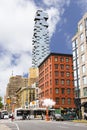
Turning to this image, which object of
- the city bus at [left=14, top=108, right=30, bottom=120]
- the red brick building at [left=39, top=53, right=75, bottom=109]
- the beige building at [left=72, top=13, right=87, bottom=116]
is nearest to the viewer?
the beige building at [left=72, top=13, right=87, bottom=116]

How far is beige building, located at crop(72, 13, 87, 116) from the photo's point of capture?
261 feet

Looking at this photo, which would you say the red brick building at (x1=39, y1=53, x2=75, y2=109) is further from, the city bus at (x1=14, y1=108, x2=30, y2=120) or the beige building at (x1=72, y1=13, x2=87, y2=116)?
the beige building at (x1=72, y1=13, x2=87, y2=116)

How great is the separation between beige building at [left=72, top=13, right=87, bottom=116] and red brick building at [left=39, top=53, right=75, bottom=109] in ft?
107

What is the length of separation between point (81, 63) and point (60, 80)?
3876 cm

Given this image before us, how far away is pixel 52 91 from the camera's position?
118 meters

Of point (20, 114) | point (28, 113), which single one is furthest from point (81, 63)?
point (20, 114)

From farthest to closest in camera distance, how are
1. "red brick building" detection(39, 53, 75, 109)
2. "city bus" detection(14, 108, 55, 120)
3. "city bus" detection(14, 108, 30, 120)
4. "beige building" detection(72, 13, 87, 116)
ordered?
1. "red brick building" detection(39, 53, 75, 109)
2. "city bus" detection(14, 108, 55, 120)
3. "city bus" detection(14, 108, 30, 120)
4. "beige building" detection(72, 13, 87, 116)

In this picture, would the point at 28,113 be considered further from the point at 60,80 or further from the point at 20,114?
the point at 60,80

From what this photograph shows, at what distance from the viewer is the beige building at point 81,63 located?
261 ft

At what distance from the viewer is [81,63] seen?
82438mm

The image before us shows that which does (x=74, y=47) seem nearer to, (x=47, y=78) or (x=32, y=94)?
(x=47, y=78)

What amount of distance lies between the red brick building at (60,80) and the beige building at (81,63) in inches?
1282

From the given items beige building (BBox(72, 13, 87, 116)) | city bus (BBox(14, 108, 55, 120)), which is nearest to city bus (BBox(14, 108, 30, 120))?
city bus (BBox(14, 108, 55, 120))

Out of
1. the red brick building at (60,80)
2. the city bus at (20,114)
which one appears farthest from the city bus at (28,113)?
the red brick building at (60,80)
